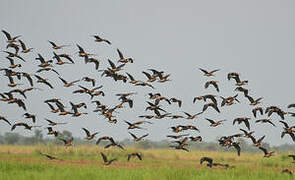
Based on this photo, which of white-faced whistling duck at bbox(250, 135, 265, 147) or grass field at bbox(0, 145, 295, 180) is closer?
grass field at bbox(0, 145, 295, 180)

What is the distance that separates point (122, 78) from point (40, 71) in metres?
4.11

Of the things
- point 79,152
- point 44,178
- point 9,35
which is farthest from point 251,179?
point 79,152

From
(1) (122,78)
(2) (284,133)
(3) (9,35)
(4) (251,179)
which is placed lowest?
(4) (251,179)

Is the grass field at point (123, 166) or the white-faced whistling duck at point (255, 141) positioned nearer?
the grass field at point (123, 166)

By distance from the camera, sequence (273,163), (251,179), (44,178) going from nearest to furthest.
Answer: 1. (44,178)
2. (251,179)
3. (273,163)

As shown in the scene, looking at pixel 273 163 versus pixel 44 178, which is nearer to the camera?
pixel 44 178

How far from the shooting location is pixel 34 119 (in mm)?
22734

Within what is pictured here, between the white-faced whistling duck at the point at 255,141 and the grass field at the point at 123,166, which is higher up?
the white-faced whistling duck at the point at 255,141

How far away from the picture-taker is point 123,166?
29.9 metres

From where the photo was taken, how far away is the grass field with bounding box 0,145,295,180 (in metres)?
17.5

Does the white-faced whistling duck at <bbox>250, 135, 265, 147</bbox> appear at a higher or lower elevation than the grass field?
higher

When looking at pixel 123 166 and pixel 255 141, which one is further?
pixel 123 166

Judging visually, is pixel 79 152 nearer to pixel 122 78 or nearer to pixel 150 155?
pixel 150 155

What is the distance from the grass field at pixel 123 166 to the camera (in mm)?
17531
